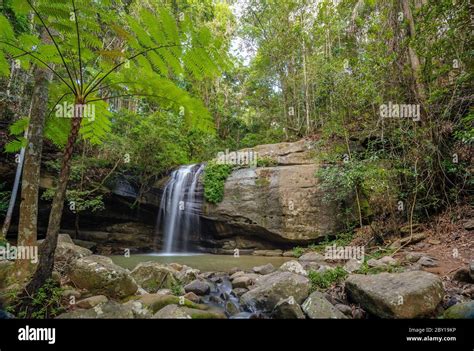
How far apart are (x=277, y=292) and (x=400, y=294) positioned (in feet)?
4.56

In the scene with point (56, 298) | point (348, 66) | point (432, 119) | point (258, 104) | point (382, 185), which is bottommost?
point (56, 298)

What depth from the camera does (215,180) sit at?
1020 centimetres

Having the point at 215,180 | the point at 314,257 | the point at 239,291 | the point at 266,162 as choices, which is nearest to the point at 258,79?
the point at 266,162

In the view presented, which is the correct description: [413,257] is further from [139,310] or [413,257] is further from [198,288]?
[139,310]

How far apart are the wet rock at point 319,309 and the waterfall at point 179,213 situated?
7.48m

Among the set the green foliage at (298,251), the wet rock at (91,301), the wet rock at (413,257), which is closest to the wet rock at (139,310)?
the wet rock at (91,301)

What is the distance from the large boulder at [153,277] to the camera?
4.19 meters

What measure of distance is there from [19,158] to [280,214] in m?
9.00

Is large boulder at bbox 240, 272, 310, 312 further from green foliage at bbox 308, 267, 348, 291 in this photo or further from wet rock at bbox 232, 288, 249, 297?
wet rock at bbox 232, 288, 249, 297

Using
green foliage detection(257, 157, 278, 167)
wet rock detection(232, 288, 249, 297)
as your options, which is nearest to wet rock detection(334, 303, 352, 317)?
wet rock detection(232, 288, 249, 297)
